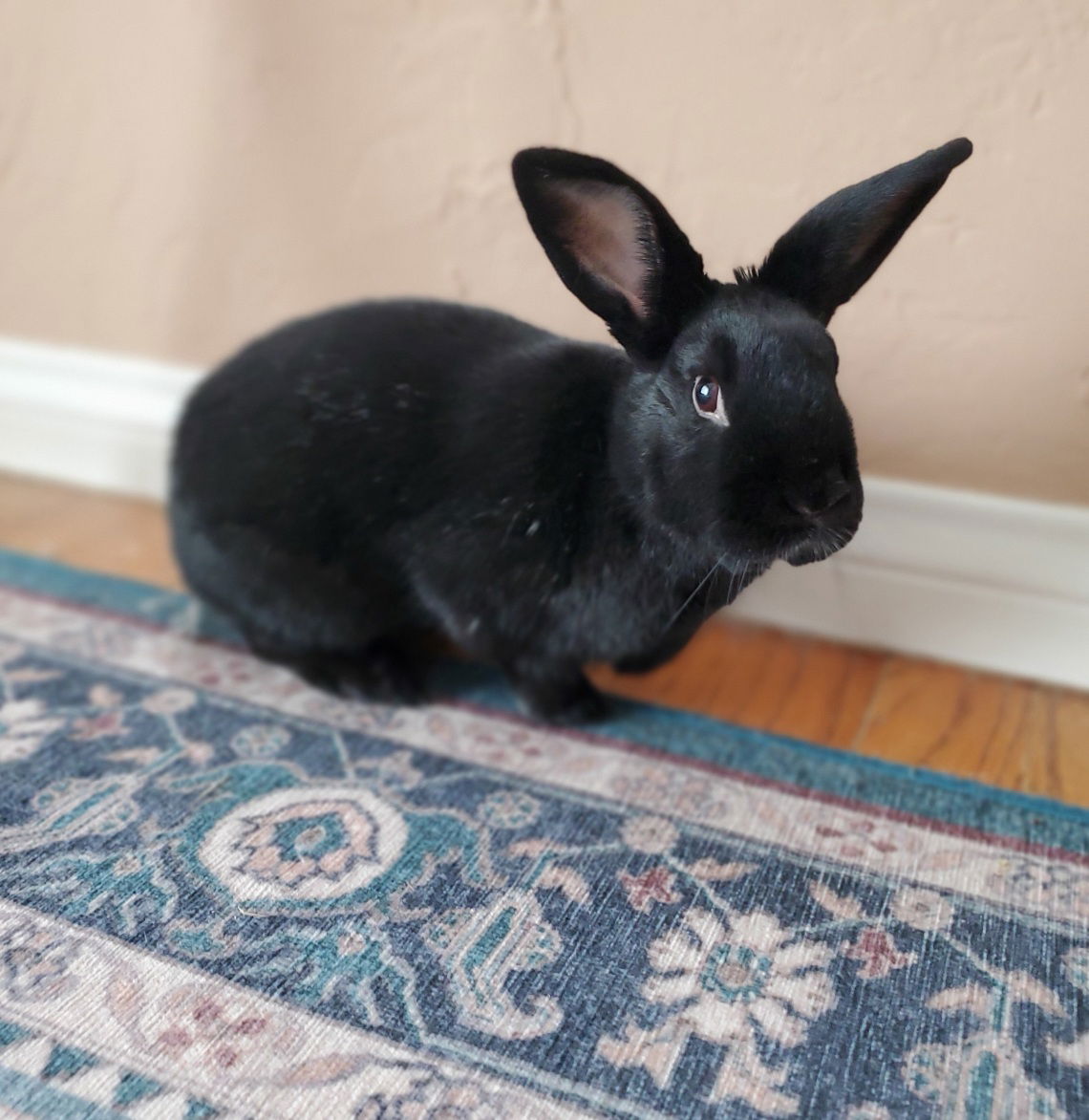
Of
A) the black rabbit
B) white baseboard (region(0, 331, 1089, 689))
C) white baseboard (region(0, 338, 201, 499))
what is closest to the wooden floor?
white baseboard (region(0, 331, 1089, 689))

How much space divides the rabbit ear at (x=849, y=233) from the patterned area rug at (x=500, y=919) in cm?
46

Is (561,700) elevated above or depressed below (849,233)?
below

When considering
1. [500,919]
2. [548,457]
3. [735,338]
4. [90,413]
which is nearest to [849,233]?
[735,338]

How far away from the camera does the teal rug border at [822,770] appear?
3.20 ft

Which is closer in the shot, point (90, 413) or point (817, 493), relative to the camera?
point (817, 493)

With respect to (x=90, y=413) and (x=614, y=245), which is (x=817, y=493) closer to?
(x=614, y=245)

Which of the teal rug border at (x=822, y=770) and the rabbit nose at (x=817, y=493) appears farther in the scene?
the teal rug border at (x=822, y=770)

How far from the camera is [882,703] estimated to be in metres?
1.20

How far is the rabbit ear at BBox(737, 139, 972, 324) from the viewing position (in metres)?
0.83

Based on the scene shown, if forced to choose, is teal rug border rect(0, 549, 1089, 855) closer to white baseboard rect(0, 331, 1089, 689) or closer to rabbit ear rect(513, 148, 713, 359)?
white baseboard rect(0, 331, 1089, 689)

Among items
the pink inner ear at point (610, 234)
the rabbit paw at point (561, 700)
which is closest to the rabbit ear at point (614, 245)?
the pink inner ear at point (610, 234)

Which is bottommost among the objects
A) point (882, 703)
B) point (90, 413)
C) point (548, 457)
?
point (882, 703)

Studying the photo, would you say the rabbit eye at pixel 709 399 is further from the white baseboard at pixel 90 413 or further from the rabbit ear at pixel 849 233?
the white baseboard at pixel 90 413

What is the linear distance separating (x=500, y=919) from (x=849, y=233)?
604 mm
